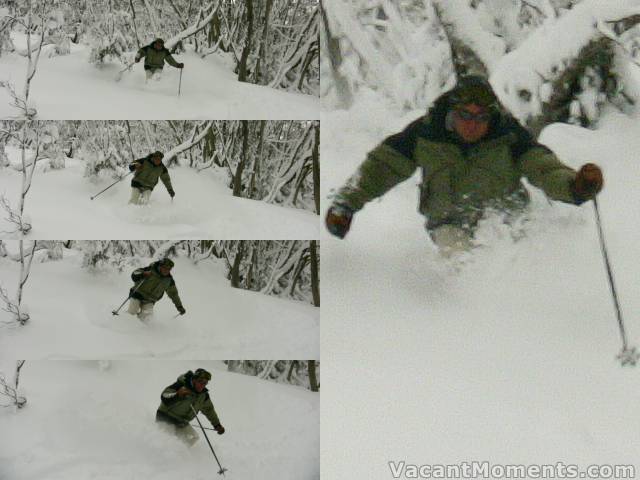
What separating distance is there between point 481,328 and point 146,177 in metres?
1.34

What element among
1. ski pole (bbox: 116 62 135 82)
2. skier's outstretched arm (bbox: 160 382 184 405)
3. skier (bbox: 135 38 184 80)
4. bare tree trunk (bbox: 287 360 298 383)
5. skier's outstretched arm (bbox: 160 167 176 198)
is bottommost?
skier's outstretched arm (bbox: 160 382 184 405)

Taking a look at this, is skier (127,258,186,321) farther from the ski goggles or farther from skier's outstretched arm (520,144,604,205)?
skier's outstretched arm (520,144,604,205)

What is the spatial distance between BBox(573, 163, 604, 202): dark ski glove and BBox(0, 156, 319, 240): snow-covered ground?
3.13 ft

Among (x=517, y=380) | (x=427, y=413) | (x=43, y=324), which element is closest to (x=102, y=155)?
(x=43, y=324)

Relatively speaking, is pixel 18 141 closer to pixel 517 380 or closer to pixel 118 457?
pixel 118 457

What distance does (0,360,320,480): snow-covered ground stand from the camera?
2.65m

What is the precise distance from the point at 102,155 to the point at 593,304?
6.17ft

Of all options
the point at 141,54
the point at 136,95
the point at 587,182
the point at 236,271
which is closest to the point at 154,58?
the point at 141,54

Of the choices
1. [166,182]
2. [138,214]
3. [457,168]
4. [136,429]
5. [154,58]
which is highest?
[154,58]

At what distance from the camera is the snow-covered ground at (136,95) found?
2.68 metres

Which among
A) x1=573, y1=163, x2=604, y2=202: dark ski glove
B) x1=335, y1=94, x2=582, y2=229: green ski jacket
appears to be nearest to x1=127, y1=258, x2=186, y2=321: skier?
x1=335, y1=94, x2=582, y2=229: green ski jacket

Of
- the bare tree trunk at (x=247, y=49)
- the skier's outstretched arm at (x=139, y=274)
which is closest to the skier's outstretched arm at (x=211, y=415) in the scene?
the skier's outstretched arm at (x=139, y=274)

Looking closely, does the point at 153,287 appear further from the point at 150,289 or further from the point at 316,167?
the point at 316,167

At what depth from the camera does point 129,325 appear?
105 inches
